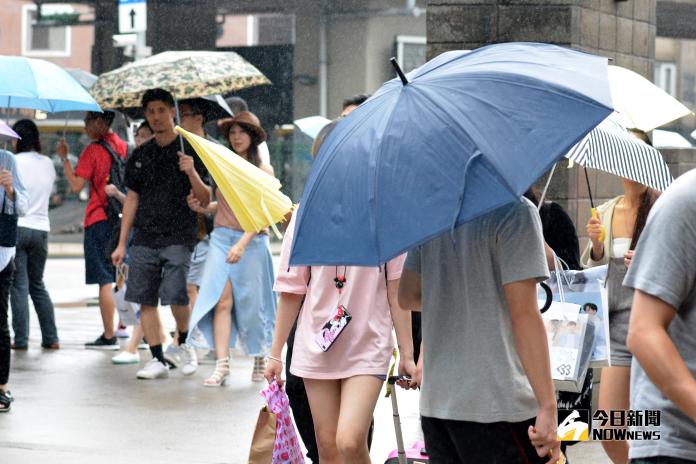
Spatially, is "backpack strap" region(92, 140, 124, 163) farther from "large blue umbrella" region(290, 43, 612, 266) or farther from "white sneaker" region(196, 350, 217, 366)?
"large blue umbrella" region(290, 43, 612, 266)

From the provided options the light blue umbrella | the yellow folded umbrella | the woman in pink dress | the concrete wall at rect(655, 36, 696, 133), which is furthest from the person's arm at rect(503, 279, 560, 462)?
the concrete wall at rect(655, 36, 696, 133)

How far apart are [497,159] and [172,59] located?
697 centimetres

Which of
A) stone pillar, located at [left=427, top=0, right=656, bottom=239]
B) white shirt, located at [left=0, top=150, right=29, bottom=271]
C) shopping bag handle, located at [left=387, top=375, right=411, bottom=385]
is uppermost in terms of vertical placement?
stone pillar, located at [left=427, top=0, right=656, bottom=239]

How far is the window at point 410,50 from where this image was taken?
21.6 meters

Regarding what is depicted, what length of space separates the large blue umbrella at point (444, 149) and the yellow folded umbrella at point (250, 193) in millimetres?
2357

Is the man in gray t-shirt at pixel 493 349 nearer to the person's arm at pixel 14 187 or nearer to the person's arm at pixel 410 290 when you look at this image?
the person's arm at pixel 410 290

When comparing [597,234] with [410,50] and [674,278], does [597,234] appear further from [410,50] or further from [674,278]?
[410,50]

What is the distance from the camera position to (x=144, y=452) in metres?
7.41

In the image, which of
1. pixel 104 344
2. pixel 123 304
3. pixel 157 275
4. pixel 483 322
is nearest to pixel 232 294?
pixel 157 275

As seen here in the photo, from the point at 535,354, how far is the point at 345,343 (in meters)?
1.44

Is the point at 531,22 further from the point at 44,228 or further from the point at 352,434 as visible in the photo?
the point at 44,228

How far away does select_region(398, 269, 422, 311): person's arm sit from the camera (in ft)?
13.8

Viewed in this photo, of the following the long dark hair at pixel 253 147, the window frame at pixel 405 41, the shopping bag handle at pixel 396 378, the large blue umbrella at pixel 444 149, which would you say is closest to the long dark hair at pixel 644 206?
the shopping bag handle at pixel 396 378

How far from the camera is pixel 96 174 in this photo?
11531mm
